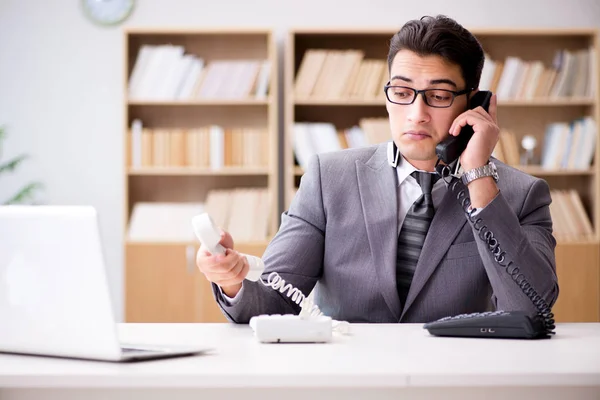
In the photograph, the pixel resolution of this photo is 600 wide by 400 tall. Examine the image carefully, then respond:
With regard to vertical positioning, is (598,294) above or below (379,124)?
below

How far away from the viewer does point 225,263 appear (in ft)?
4.85

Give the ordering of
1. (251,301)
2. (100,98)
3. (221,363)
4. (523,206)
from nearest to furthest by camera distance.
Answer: (221,363)
(251,301)
(523,206)
(100,98)

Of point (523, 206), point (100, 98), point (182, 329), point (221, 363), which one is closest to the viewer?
point (221, 363)

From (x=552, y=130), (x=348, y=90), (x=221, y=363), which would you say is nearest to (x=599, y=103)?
(x=552, y=130)

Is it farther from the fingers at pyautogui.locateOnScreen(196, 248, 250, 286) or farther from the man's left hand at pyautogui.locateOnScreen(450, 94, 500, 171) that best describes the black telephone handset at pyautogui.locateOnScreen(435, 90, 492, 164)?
the fingers at pyautogui.locateOnScreen(196, 248, 250, 286)

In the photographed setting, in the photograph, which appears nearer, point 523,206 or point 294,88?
point 523,206

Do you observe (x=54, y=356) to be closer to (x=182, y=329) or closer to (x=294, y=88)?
(x=182, y=329)

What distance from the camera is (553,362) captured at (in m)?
1.17

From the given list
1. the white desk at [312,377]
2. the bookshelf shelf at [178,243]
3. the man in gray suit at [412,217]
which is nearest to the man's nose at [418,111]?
the man in gray suit at [412,217]

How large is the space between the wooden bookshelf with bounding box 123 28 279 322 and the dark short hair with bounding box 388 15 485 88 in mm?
2350

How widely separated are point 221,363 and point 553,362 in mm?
487

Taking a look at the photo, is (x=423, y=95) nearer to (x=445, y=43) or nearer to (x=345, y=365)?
(x=445, y=43)

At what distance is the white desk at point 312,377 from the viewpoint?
1.05 m

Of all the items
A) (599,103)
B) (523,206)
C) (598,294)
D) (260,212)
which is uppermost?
(599,103)
